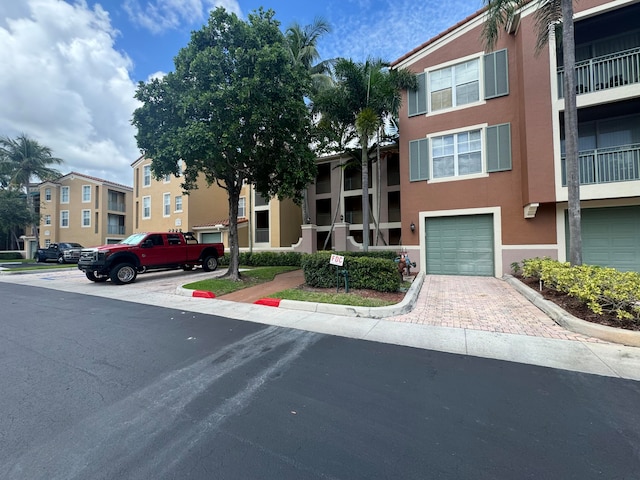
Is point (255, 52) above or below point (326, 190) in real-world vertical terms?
above

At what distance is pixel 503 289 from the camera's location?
947cm

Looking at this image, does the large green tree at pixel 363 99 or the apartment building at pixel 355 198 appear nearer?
the large green tree at pixel 363 99

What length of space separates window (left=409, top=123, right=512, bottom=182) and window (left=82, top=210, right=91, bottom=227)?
1423 inches

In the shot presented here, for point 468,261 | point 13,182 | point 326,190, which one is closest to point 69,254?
point 13,182

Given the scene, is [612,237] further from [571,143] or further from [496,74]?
[496,74]

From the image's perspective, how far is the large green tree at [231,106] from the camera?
9.65 m

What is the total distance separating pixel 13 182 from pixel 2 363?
40.6 m

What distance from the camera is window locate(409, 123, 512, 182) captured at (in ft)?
38.9

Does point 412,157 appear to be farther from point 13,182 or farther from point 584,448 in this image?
point 13,182

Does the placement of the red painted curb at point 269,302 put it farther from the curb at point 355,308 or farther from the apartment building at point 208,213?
the apartment building at point 208,213

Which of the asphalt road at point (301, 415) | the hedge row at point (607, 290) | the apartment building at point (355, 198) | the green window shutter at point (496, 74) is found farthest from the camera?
the apartment building at point (355, 198)

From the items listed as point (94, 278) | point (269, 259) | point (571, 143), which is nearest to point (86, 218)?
point (94, 278)

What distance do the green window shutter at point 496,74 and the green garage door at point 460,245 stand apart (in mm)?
5187

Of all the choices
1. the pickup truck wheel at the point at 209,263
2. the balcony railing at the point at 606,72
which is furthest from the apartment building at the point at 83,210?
the balcony railing at the point at 606,72
